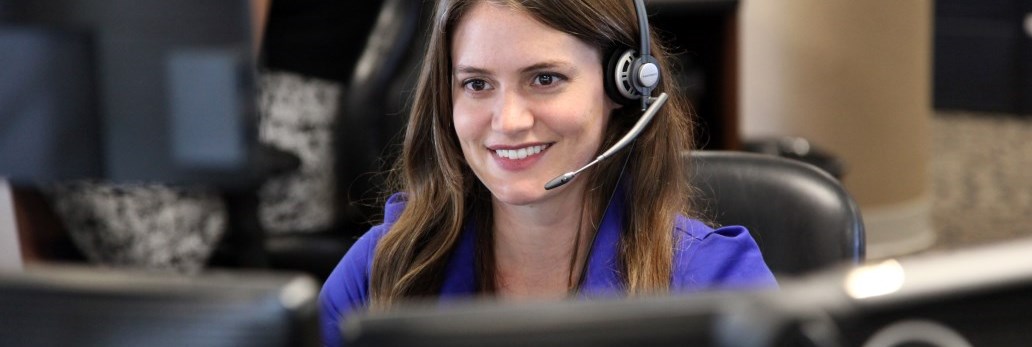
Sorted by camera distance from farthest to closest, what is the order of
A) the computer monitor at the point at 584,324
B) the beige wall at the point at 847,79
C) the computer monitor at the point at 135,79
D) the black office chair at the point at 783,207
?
the beige wall at the point at 847,79 → the black office chair at the point at 783,207 → the computer monitor at the point at 135,79 → the computer monitor at the point at 584,324

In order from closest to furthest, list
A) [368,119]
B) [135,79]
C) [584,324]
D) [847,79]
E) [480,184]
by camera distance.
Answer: [584,324]
[135,79]
[480,184]
[368,119]
[847,79]

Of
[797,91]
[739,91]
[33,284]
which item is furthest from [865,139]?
[33,284]

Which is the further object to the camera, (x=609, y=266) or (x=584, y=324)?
(x=609, y=266)

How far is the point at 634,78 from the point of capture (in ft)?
4.36

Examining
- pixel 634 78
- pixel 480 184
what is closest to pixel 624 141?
pixel 634 78

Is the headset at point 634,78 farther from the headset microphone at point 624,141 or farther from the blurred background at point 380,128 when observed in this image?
the blurred background at point 380,128

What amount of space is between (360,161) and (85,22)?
3.96 ft

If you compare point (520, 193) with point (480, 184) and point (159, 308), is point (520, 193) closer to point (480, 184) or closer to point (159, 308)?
point (480, 184)

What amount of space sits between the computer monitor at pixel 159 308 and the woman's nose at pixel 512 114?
26.7 inches

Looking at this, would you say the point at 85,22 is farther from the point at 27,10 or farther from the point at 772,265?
Answer: the point at 772,265

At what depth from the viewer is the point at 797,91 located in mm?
3773

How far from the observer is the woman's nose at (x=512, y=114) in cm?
130

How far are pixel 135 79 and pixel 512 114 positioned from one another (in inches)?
14.5

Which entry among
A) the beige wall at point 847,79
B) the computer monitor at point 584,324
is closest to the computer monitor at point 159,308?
the computer monitor at point 584,324
